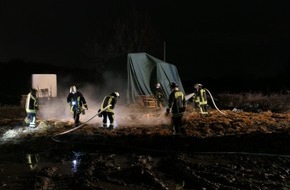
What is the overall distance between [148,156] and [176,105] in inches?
112

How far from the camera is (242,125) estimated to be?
48.5 feet

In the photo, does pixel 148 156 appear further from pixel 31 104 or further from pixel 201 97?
pixel 201 97

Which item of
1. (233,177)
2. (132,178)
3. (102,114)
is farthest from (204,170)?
(102,114)

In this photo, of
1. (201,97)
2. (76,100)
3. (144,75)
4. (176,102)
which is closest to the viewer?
(176,102)

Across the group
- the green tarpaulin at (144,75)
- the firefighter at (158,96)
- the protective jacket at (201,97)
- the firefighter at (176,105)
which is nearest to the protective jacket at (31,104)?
the firefighter at (176,105)

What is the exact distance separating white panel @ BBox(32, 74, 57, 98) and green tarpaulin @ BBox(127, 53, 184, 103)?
15.3ft

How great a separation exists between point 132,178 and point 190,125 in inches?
288

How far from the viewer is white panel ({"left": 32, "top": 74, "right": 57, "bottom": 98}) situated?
2344 cm

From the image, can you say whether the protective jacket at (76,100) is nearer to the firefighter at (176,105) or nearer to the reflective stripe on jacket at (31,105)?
the reflective stripe on jacket at (31,105)

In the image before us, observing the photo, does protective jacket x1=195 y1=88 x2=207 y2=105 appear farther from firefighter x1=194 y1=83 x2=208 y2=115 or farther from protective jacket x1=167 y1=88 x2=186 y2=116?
protective jacket x1=167 y1=88 x2=186 y2=116

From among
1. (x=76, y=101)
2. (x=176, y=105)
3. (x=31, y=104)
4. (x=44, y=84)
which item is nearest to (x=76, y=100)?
(x=76, y=101)

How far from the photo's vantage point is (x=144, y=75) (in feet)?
76.7

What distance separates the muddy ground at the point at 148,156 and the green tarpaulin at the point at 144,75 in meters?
6.88

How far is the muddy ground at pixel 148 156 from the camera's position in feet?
25.2
